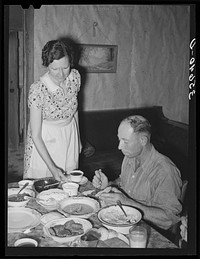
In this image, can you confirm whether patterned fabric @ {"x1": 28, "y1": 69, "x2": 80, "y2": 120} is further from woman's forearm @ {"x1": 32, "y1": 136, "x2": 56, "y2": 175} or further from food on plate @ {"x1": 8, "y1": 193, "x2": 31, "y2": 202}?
food on plate @ {"x1": 8, "y1": 193, "x2": 31, "y2": 202}

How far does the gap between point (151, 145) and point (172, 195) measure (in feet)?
1.03

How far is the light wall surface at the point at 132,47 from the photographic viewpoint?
84.3 inches

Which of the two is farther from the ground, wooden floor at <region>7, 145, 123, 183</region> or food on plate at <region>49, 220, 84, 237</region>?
wooden floor at <region>7, 145, 123, 183</region>

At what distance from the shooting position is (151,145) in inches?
76.9

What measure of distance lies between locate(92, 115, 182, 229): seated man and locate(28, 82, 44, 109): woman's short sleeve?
52cm

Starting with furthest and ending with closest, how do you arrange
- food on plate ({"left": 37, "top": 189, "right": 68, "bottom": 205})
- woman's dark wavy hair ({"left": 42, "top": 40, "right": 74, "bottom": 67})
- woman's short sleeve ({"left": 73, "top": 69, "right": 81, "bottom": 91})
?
woman's short sleeve ({"left": 73, "top": 69, "right": 81, "bottom": 91})
woman's dark wavy hair ({"left": 42, "top": 40, "right": 74, "bottom": 67})
food on plate ({"left": 37, "top": 189, "right": 68, "bottom": 205})

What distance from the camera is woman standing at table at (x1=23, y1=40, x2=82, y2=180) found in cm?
210

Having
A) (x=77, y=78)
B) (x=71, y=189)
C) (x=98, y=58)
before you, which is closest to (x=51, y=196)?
(x=71, y=189)

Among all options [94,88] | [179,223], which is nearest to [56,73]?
[94,88]

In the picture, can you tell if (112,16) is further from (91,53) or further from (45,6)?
(45,6)

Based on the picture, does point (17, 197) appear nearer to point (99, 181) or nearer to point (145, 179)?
point (99, 181)

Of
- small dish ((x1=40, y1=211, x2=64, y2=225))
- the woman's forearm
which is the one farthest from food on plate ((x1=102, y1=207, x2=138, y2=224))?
the woman's forearm

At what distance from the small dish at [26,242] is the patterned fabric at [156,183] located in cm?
66

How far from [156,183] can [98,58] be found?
0.98 m
